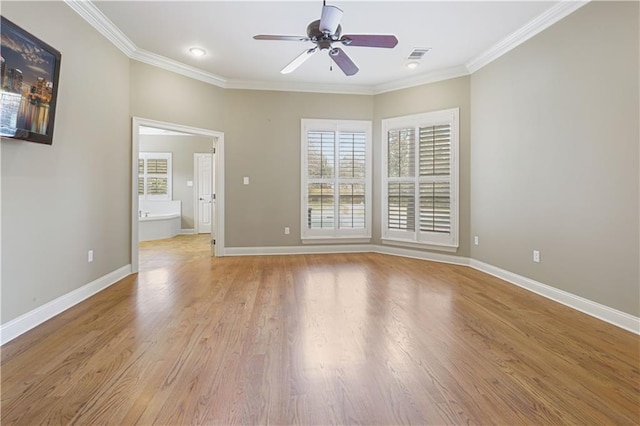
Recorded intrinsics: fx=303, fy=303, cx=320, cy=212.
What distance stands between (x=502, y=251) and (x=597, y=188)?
4.52 feet

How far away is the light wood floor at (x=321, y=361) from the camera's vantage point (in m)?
1.46

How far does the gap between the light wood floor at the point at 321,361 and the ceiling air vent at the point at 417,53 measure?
9.79 feet

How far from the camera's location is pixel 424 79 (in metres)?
4.74

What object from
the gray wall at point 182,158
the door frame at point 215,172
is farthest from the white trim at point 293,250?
the gray wall at point 182,158

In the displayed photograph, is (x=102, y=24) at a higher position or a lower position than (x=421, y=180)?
higher

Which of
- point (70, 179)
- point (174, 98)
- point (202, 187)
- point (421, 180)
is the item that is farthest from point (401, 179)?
point (202, 187)

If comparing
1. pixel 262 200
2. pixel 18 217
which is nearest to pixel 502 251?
pixel 262 200

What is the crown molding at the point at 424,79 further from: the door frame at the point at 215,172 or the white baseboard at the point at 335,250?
the door frame at the point at 215,172

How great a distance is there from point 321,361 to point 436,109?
415 cm

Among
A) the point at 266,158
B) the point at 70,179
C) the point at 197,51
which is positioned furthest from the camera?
the point at 266,158

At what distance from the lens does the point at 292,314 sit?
265cm

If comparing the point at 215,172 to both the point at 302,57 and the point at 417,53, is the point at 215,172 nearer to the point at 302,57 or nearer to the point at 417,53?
the point at 302,57

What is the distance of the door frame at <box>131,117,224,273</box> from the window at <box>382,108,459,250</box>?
2737 mm

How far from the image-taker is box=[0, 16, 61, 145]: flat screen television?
1.98m
